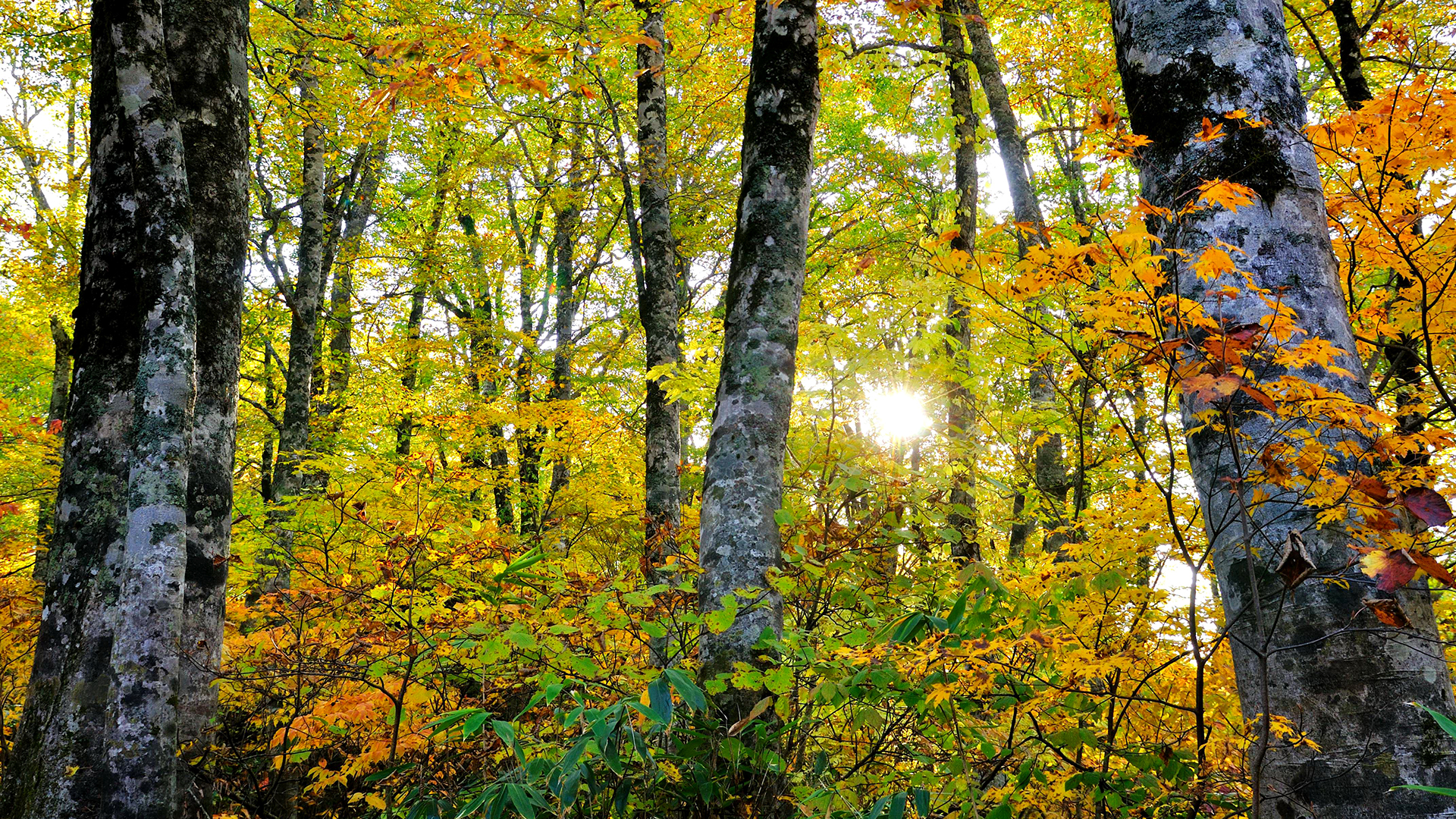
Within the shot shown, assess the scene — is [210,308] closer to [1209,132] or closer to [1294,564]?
[1209,132]

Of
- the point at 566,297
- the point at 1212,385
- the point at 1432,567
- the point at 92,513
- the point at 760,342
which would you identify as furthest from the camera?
the point at 566,297

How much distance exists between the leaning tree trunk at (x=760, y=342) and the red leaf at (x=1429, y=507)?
71.7 inches

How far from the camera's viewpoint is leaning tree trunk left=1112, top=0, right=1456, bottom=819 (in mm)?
1672

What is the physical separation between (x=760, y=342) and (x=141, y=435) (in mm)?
2638

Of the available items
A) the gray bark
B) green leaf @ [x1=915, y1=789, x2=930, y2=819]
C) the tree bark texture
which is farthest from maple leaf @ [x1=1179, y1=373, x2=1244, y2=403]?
the gray bark

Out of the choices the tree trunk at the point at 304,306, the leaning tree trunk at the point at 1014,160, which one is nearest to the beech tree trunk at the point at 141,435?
the tree trunk at the point at 304,306

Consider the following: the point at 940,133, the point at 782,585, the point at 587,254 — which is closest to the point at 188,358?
the point at 782,585

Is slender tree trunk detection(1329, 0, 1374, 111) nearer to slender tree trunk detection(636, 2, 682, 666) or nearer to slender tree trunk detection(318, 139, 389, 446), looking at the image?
slender tree trunk detection(636, 2, 682, 666)

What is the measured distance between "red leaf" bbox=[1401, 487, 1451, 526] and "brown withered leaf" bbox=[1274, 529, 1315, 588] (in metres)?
0.22

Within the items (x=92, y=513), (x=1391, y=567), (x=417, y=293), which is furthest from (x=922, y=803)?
(x=417, y=293)

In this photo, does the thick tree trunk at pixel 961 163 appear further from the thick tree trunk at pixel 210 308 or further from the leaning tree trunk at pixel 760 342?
the thick tree trunk at pixel 210 308

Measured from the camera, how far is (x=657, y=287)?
7645 mm

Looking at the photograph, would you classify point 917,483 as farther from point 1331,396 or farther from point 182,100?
point 182,100

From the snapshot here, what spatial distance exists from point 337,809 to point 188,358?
4.99m
